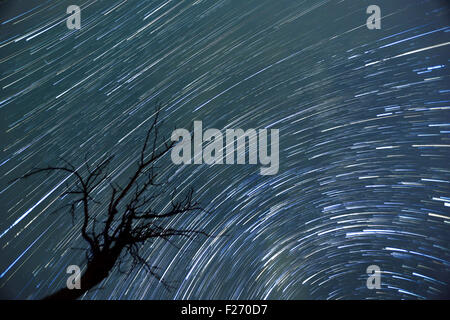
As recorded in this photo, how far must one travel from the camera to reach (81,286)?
2150mm
